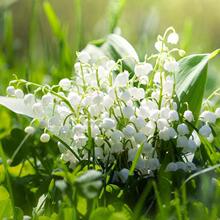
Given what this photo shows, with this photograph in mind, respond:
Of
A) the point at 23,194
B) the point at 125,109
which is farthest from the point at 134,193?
the point at 23,194

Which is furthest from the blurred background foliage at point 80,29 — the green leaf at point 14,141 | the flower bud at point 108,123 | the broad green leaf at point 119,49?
the flower bud at point 108,123

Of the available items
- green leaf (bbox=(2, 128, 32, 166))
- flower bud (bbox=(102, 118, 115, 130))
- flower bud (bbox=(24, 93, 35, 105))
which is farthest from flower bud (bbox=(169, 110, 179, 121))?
green leaf (bbox=(2, 128, 32, 166))

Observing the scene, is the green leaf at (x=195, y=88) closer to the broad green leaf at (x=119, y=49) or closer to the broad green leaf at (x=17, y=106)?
the broad green leaf at (x=119, y=49)

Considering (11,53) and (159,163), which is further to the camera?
(11,53)

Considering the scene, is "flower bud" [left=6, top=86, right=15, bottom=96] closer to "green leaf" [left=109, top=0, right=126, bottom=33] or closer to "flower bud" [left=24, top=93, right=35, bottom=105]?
"flower bud" [left=24, top=93, right=35, bottom=105]

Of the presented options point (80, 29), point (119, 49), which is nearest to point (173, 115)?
point (119, 49)

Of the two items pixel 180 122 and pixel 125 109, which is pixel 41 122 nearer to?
pixel 125 109
